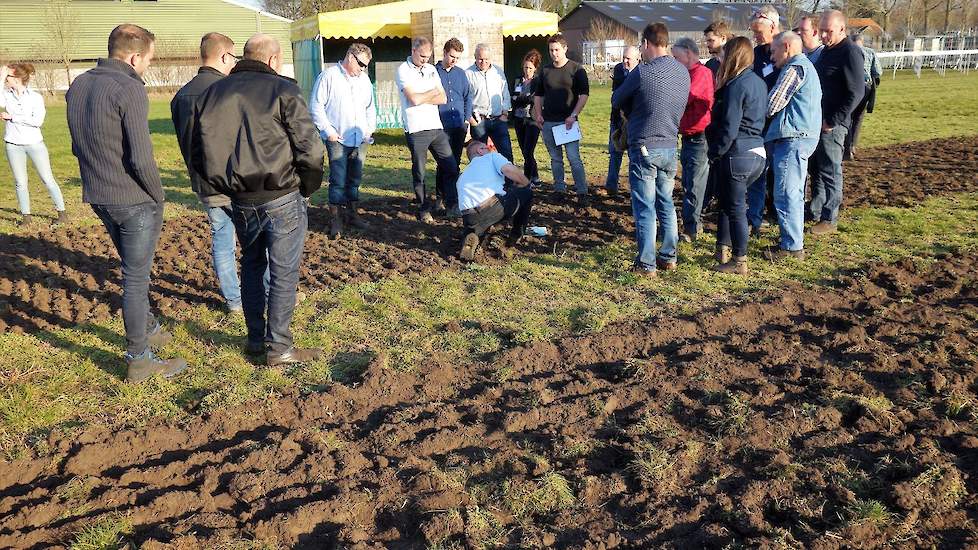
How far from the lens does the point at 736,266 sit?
20.4 ft

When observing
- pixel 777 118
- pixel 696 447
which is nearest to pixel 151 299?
pixel 696 447

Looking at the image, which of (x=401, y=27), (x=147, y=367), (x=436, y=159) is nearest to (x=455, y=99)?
(x=436, y=159)

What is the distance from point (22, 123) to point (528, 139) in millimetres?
6138

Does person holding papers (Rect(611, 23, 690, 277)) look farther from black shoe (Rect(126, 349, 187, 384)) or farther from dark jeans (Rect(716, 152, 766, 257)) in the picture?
black shoe (Rect(126, 349, 187, 384))

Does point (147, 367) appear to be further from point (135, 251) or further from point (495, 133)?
point (495, 133)

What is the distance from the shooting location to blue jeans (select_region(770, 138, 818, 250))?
20.8ft

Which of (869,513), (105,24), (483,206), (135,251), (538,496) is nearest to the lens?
(869,513)

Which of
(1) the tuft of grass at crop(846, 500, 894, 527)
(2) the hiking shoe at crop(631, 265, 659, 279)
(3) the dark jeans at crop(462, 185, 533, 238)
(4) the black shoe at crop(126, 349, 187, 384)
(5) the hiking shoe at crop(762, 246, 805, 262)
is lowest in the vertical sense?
(1) the tuft of grass at crop(846, 500, 894, 527)

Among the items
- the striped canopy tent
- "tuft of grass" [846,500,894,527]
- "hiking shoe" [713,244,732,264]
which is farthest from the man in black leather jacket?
the striped canopy tent

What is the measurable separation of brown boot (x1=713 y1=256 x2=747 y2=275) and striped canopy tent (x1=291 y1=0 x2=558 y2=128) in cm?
988

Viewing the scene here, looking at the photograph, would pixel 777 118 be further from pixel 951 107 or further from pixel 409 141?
pixel 951 107

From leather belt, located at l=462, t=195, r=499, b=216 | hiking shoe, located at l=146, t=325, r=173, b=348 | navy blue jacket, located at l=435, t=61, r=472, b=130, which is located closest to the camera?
hiking shoe, located at l=146, t=325, r=173, b=348

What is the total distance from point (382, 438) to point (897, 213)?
6.87m

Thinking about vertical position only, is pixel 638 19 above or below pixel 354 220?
above
